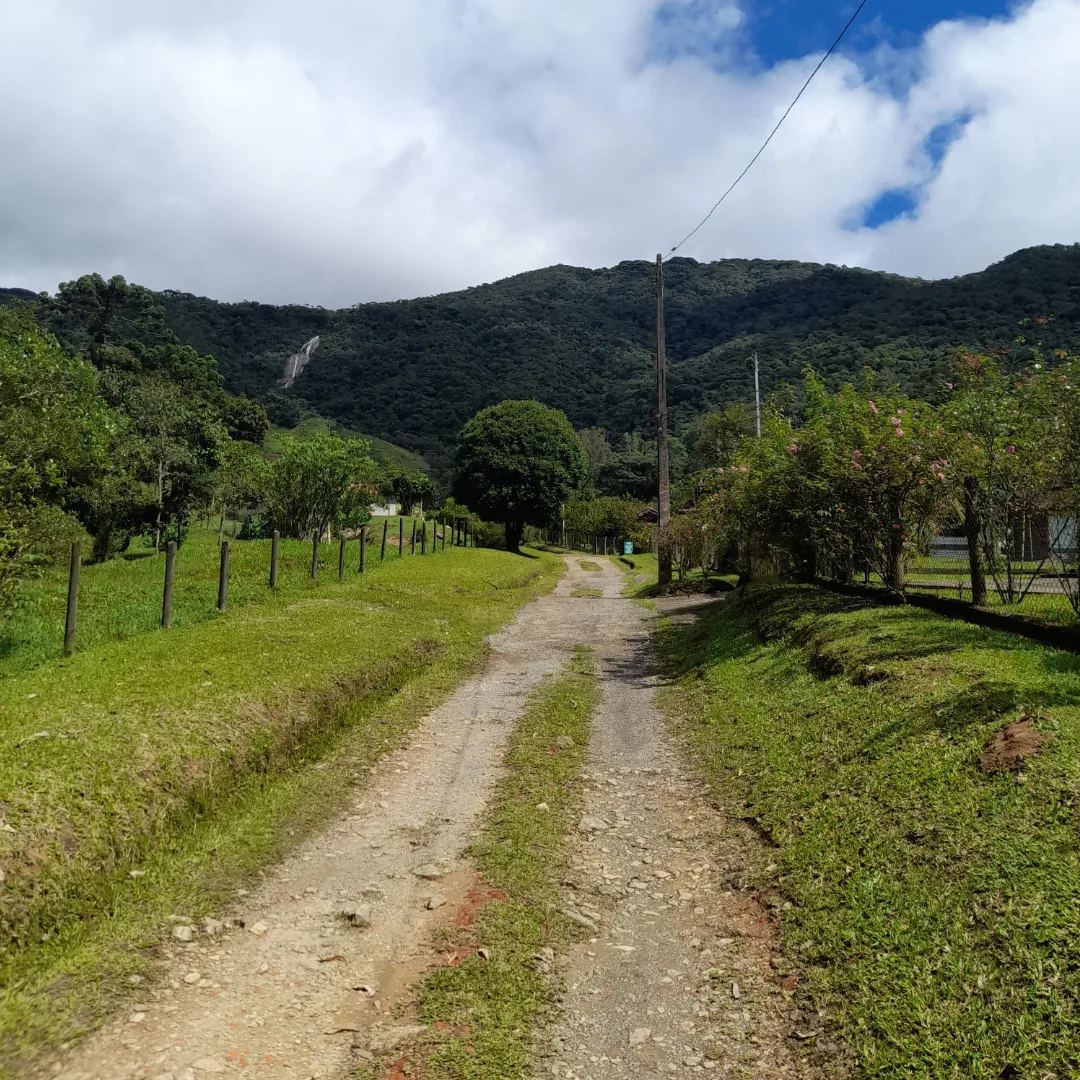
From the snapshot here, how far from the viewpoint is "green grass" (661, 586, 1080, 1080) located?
350 cm

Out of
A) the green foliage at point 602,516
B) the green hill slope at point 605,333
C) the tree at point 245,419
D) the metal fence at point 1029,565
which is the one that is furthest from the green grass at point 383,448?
the metal fence at point 1029,565

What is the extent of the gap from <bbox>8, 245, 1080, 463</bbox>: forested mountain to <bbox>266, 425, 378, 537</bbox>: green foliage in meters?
43.9

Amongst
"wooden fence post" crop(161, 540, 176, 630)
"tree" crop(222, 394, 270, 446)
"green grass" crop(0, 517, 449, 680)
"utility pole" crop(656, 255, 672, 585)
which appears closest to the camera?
"green grass" crop(0, 517, 449, 680)

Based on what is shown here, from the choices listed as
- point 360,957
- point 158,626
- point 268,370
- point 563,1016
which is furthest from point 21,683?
point 268,370

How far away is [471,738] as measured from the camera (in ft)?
29.2

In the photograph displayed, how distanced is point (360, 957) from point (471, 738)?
446cm

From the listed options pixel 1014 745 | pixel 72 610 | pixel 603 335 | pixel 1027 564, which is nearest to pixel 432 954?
pixel 1014 745

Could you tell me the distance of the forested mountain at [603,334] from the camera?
75.7 meters

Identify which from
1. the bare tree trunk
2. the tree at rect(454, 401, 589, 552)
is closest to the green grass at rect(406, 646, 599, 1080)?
the bare tree trunk

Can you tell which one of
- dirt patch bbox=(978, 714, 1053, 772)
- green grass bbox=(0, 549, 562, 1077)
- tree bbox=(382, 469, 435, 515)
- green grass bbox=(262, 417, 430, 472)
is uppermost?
green grass bbox=(262, 417, 430, 472)

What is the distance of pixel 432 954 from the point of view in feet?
14.7

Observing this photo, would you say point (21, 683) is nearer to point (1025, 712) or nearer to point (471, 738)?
point (471, 738)

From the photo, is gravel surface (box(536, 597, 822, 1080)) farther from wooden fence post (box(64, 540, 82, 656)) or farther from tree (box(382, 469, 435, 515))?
tree (box(382, 469, 435, 515))

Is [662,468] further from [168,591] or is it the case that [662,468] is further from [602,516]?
[602,516]
